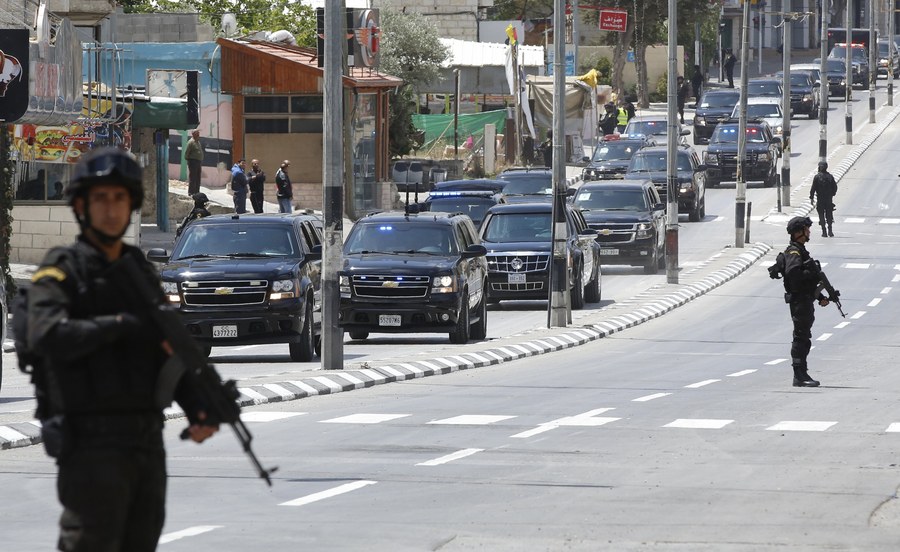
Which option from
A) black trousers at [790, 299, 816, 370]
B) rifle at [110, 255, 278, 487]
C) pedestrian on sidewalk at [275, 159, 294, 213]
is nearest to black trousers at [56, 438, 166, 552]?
rifle at [110, 255, 278, 487]

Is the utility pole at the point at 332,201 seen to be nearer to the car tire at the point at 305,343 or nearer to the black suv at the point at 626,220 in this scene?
the car tire at the point at 305,343

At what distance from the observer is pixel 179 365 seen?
6.14 m

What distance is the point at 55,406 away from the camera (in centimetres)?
613

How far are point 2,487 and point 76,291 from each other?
596cm

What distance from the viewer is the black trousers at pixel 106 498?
6043 millimetres

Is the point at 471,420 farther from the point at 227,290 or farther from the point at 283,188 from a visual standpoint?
the point at 283,188

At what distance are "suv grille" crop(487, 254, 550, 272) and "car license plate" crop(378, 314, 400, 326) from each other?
643 cm

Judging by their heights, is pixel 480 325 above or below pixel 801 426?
below

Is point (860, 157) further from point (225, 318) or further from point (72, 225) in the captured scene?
point (225, 318)

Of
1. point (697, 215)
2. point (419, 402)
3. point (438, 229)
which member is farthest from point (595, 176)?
point (419, 402)

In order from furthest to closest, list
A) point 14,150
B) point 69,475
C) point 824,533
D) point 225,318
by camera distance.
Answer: point 14,150 < point 225,318 < point 824,533 < point 69,475

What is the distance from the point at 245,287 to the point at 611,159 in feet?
119

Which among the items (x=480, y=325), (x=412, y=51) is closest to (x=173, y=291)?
(x=480, y=325)

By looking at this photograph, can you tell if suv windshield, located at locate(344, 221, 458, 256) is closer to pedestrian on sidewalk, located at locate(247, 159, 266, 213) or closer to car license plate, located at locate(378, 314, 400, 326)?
car license plate, located at locate(378, 314, 400, 326)
